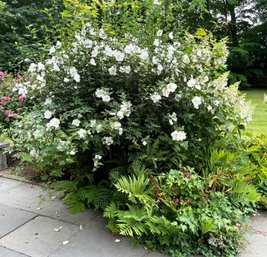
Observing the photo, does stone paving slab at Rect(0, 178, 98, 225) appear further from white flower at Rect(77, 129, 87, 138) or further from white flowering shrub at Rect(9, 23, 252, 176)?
white flower at Rect(77, 129, 87, 138)

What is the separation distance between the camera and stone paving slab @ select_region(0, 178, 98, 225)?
2.54 meters

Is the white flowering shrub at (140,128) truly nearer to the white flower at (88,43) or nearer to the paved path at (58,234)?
the white flower at (88,43)

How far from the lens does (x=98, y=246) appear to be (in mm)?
2123

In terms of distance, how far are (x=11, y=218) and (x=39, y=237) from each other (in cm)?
45

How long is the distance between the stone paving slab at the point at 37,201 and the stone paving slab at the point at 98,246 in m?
0.20

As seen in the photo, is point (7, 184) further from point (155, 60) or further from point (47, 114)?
point (155, 60)

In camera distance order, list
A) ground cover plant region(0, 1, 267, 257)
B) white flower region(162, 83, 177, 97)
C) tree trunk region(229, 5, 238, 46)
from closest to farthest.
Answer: ground cover plant region(0, 1, 267, 257), white flower region(162, 83, 177, 97), tree trunk region(229, 5, 238, 46)

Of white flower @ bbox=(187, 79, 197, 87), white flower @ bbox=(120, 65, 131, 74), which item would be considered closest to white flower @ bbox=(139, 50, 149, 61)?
white flower @ bbox=(120, 65, 131, 74)

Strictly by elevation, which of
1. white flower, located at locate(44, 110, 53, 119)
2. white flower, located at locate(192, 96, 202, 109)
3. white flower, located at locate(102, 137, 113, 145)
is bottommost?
white flower, located at locate(102, 137, 113, 145)

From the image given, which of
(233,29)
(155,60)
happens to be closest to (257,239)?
(155,60)

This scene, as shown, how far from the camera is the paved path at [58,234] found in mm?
2062

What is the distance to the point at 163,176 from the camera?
2.31 meters

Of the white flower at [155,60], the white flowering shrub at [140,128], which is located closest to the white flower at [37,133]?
the white flowering shrub at [140,128]

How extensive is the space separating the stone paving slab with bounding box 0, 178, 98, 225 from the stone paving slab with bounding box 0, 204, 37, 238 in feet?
0.21
